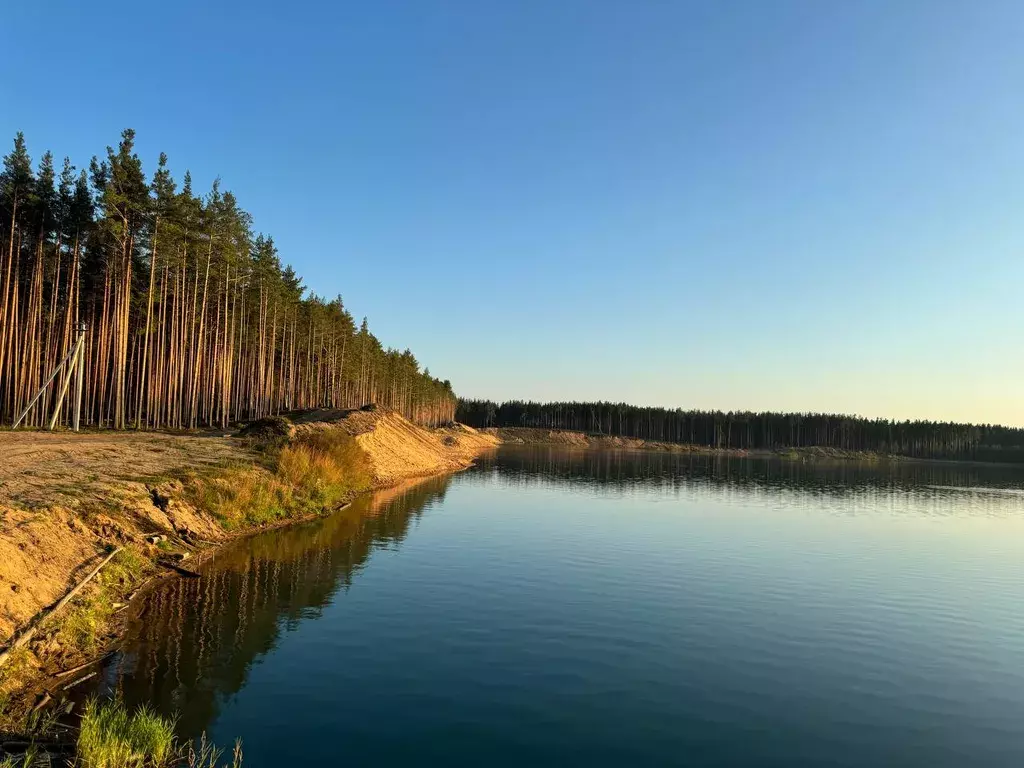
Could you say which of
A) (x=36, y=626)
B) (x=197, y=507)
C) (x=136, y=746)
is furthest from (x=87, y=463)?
(x=136, y=746)

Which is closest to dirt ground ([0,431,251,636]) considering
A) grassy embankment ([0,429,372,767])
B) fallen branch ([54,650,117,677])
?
grassy embankment ([0,429,372,767])

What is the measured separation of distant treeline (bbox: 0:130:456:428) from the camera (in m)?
47.2

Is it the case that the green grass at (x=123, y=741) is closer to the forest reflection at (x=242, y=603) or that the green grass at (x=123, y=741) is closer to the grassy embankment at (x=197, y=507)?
the grassy embankment at (x=197, y=507)

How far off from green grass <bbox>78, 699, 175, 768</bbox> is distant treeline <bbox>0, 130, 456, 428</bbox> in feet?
138

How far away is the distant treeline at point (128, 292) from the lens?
155ft

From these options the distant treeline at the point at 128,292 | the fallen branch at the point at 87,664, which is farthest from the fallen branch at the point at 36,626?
the distant treeline at the point at 128,292

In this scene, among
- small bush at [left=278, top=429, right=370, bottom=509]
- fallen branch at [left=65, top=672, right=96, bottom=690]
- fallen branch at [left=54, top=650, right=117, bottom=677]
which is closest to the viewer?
fallen branch at [left=65, top=672, right=96, bottom=690]

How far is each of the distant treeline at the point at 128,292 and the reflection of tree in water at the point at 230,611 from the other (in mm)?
28525

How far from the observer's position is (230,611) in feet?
54.0

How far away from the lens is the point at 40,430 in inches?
1542

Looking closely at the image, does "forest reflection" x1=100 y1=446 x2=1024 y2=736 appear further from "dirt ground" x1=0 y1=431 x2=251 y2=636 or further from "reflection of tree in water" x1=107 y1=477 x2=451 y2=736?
"dirt ground" x1=0 y1=431 x2=251 y2=636

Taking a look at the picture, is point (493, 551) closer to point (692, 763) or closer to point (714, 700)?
point (714, 700)

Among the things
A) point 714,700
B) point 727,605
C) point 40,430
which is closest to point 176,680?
point 714,700

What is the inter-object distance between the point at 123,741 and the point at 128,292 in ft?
158
